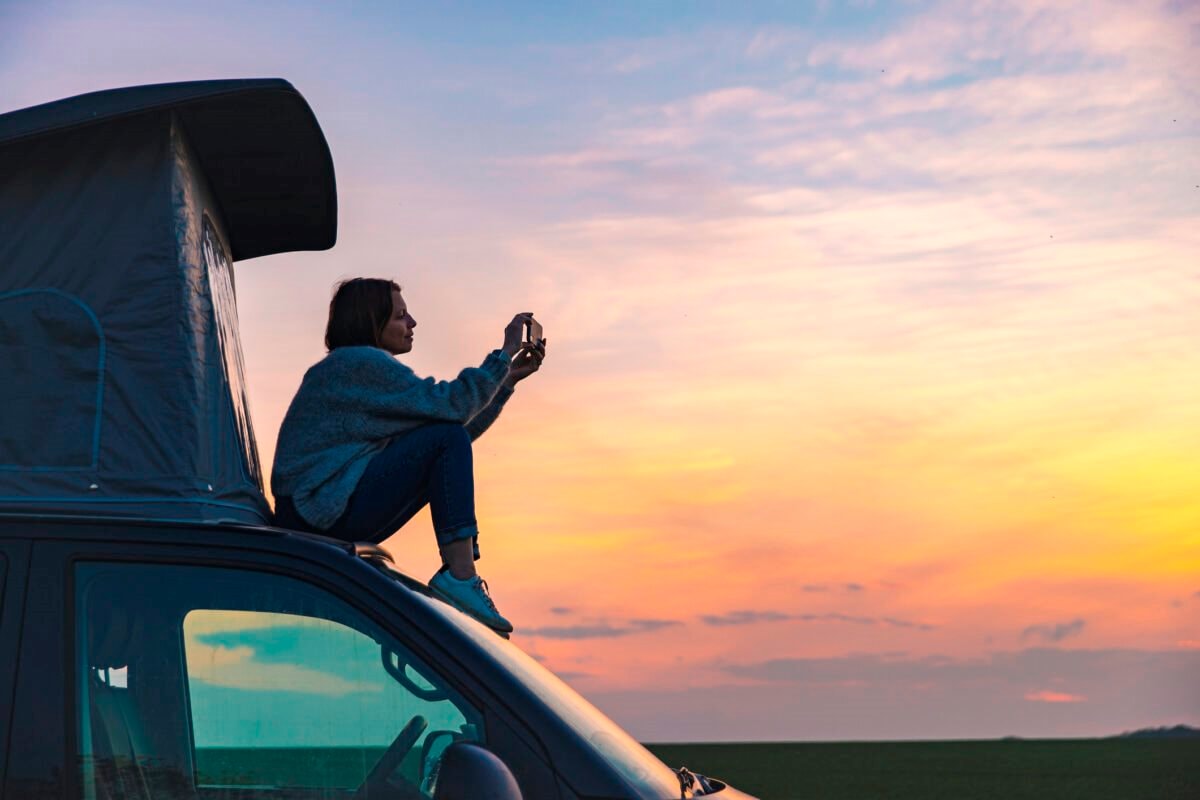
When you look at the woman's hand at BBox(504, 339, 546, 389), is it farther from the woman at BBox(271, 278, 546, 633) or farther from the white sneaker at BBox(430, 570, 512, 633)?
the white sneaker at BBox(430, 570, 512, 633)

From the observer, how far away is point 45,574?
320cm

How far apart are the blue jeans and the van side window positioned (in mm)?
1336

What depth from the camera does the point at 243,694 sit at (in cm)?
320

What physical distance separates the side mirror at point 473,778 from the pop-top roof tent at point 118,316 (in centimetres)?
151

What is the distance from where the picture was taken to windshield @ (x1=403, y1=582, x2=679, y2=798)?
10.3 feet

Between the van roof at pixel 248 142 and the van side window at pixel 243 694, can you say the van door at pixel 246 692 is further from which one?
the van roof at pixel 248 142

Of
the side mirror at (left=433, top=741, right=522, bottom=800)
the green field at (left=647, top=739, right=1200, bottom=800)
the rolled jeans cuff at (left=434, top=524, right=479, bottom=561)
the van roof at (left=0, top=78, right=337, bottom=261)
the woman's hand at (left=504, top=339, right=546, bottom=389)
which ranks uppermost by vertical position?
the van roof at (left=0, top=78, right=337, bottom=261)

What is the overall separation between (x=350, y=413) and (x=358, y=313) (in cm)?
46

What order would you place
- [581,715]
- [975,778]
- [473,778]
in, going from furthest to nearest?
1. [975,778]
2. [581,715]
3. [473,778]

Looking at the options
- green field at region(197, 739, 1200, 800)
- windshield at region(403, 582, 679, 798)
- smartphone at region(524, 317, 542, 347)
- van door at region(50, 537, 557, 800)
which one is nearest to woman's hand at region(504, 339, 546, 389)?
smartphone at region(524, 317, 542, 347)

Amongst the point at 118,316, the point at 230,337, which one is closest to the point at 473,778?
the point at 118,316

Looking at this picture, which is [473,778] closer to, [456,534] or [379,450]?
[456,534]

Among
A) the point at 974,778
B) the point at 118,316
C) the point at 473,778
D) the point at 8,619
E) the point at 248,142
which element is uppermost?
the point at 248,142

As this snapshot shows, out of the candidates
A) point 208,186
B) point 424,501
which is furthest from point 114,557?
point 208,186
